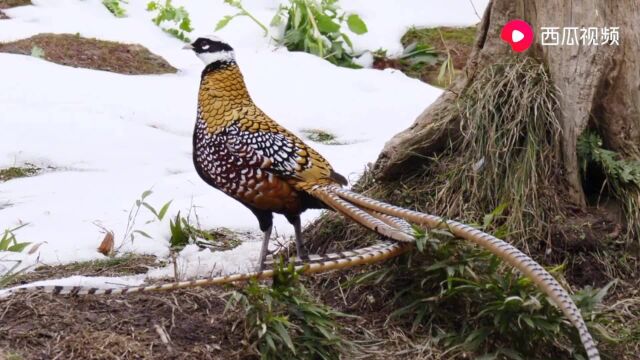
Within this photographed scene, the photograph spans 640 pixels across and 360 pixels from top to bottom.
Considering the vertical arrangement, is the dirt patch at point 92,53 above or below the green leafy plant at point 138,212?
above

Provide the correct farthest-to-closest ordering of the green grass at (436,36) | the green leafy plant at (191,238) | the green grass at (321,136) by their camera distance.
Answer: the green grass at (436,36) → the green grass at (321,136) → the green leafy plant at (191,238)

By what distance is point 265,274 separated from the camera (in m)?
4.17

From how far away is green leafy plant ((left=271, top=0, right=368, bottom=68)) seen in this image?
914cm

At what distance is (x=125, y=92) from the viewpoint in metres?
7.89

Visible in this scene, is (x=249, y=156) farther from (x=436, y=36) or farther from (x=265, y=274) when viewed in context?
(x=436, y=36)

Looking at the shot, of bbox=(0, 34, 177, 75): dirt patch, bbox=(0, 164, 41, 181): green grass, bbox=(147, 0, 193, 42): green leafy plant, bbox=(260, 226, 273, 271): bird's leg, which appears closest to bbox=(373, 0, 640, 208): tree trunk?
bbox=(260, 226, 273, 271): bird's leg

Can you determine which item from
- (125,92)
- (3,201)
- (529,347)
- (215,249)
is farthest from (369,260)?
(125,92)

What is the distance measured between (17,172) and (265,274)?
302 cm

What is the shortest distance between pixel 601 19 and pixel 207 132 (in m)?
2.08

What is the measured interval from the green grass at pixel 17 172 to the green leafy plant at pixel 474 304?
2.88 m

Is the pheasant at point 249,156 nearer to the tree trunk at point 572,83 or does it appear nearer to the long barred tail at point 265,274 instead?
the long barred tail at point 265,274

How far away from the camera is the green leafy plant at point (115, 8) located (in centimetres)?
973

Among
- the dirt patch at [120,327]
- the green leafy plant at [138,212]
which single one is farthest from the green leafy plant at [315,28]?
the dirt patch at [120,327]

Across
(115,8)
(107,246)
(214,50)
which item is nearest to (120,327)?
(107,246)
